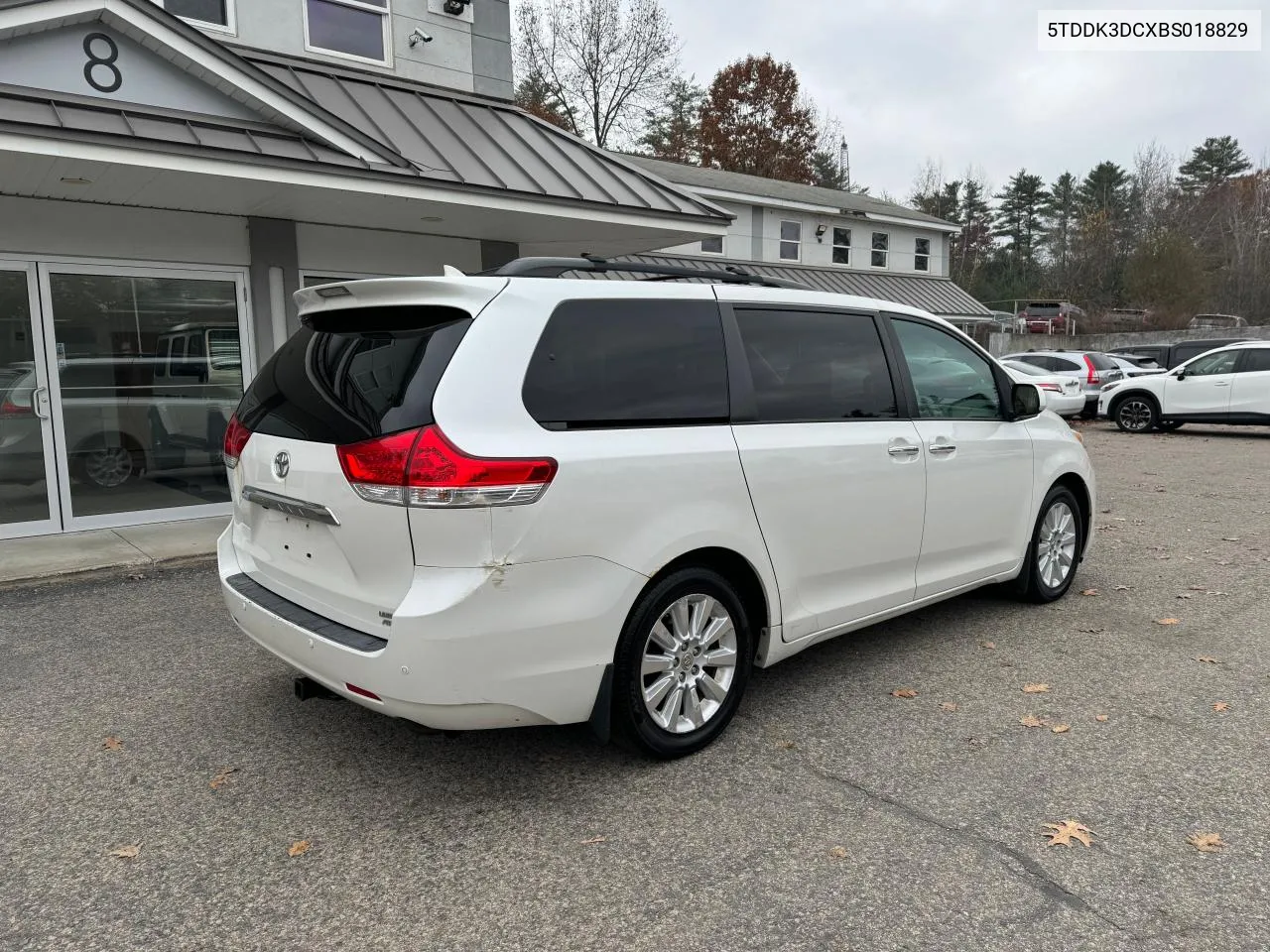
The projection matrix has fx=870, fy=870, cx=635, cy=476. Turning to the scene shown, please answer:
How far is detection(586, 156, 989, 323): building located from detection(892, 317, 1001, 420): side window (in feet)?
49.8

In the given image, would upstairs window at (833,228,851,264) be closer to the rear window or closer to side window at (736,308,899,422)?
side window at (736,308,899,422)

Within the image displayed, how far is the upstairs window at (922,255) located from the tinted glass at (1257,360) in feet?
44.5

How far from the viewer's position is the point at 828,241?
1000 inches

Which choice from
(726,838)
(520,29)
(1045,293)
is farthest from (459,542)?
(1045,293)

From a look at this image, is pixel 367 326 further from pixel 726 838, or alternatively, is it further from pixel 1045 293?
pixel 1045 293

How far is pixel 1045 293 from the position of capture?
50.8 metres

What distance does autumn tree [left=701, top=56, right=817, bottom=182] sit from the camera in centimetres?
3875

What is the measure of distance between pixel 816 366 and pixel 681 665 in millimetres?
1515

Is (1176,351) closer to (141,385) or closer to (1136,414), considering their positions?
(1136,414)

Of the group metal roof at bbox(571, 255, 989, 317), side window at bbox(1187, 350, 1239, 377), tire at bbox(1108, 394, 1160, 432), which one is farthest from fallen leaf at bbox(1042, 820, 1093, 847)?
metal roof at bbox(571, 255, 989, 317)

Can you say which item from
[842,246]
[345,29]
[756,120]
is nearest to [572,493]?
[345,29]

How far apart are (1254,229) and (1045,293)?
1015 centimetres

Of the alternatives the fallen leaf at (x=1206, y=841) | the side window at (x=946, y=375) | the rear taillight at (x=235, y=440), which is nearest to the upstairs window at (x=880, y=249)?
the side window at (x=946, y=375)

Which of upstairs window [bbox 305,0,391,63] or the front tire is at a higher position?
upstairs window [bbox 305,0,391,63]
